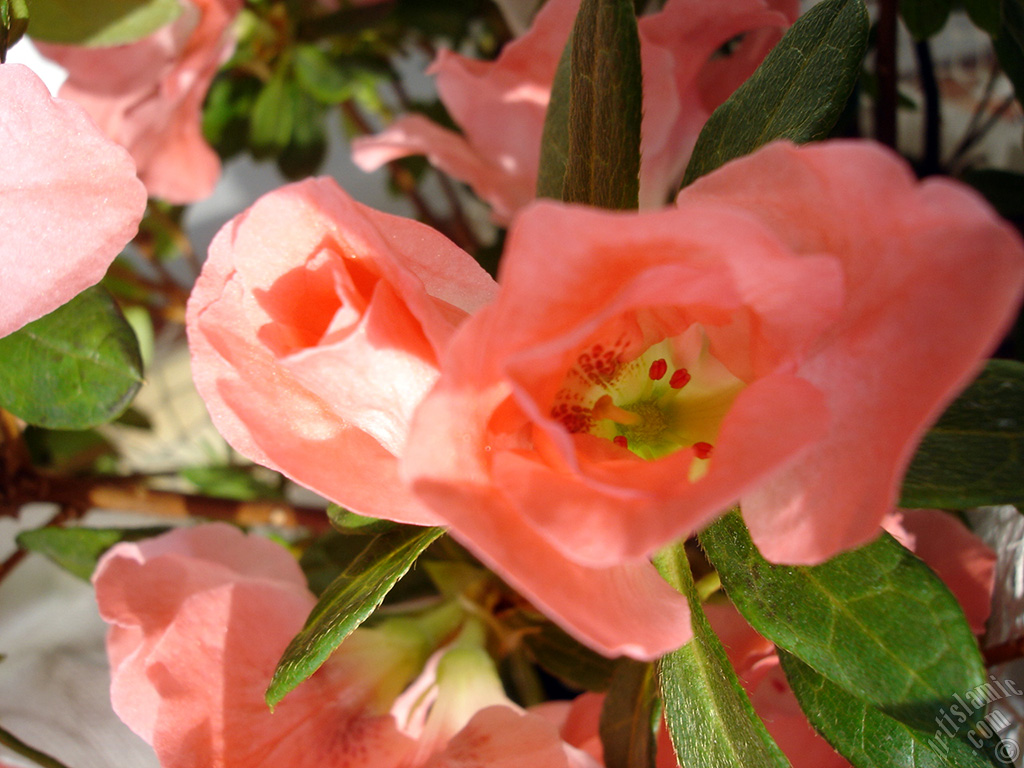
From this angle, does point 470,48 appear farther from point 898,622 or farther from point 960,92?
point 898,622

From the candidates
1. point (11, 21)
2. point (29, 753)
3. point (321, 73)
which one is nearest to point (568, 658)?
point (29, 753)

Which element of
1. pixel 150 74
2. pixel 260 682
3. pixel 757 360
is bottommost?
pixel 260 682

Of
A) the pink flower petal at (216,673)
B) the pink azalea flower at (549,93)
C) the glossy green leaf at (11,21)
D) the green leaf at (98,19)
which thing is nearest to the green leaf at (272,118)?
the green leaf at (98,19)

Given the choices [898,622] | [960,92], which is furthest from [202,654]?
[960,92]

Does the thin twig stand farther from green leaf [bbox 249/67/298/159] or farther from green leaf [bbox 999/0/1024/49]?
green leaf [bbox 249/67/298/159]

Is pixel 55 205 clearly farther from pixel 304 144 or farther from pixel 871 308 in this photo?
pixel 304 144

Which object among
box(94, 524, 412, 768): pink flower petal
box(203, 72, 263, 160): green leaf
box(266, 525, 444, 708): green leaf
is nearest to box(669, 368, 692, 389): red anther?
box(266, 525, 444, 708): green leaf
